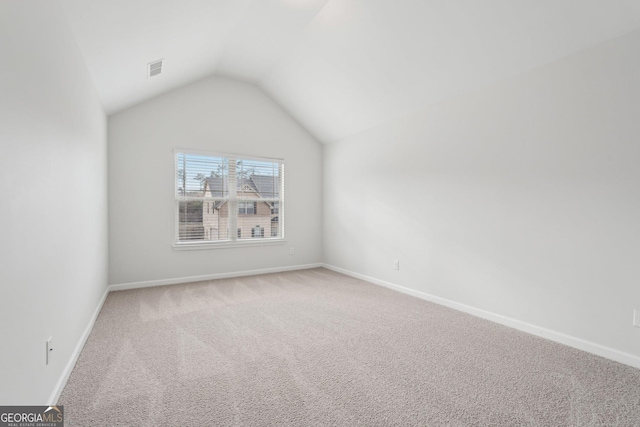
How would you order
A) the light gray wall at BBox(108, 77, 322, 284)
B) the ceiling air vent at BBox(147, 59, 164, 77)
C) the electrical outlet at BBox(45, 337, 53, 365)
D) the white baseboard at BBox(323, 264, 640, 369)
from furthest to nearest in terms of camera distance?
the light gray wall at BBox(108, 77, 322, 284), the ceiling air vent at BBox(147, 59, 164, 77), the white baseboard at BBox(323, 264, 640, 369), the electrical outlet at BBox(45, 337, 53, 365)

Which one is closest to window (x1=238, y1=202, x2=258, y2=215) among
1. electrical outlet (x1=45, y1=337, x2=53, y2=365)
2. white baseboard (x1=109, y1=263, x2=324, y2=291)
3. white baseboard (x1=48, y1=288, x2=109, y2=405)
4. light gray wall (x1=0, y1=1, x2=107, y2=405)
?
white baseboard (x1=109, y1=263, x2=324, y2=291)

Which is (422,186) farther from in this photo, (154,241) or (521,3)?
(154,241)

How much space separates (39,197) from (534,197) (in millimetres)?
3578

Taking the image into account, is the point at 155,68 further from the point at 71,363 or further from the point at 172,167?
the point at 71,363

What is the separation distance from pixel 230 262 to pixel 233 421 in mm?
3402

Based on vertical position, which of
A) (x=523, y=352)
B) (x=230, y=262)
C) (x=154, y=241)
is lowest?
(x=523, y=352)

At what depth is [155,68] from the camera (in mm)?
3242

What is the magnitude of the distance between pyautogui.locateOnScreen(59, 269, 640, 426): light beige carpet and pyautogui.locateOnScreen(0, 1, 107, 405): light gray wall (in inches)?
15.8

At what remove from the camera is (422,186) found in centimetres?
376

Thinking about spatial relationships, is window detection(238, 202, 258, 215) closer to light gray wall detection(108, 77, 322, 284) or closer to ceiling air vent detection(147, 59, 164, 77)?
light gray wall detection(108, 77, 322, 284)

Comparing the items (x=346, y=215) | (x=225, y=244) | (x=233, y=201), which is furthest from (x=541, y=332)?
(x=233, y=201)

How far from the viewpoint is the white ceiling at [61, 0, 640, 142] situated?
7.33ft

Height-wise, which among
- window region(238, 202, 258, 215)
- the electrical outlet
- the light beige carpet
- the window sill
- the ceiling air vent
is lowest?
the light beige carpet

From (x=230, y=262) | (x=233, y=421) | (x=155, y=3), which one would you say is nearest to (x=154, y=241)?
(x=230, y=262)
